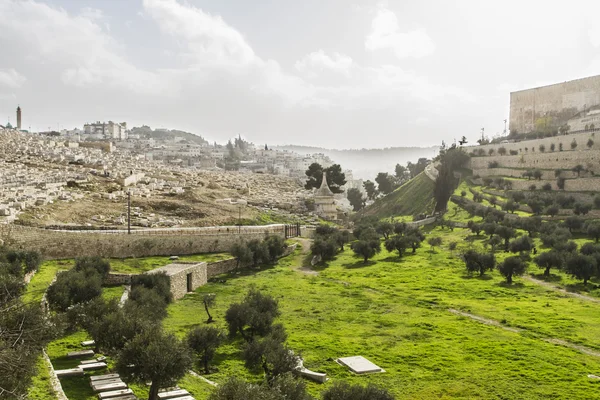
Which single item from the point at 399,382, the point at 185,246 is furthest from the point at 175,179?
the point at 399,382

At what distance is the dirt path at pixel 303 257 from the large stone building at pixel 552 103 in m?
47.6

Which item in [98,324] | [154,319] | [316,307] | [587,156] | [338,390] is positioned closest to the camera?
[338,390]

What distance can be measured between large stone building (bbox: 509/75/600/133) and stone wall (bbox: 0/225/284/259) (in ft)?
174

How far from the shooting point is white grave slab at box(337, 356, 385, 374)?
1701 centimetres

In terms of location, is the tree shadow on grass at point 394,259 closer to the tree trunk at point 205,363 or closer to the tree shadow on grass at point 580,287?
the tree shadow on grass at point 580,287

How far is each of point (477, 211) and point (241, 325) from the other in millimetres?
33978

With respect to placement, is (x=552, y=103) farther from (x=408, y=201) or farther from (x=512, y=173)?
(x=408, y=201)

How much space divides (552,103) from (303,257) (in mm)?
53099

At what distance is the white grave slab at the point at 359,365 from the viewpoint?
17006mm

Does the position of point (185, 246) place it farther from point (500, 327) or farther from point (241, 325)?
point (500, 327)

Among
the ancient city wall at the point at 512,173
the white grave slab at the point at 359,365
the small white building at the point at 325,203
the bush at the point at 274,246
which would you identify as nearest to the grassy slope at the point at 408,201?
the ancient city wall at the point at 512,173

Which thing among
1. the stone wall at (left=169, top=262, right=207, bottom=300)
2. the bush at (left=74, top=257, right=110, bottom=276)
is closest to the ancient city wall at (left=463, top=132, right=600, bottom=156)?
the stone wall at (left=169, top=262, right=207, bottom=300)

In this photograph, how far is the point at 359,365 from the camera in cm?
1747

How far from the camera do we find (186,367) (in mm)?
13445
